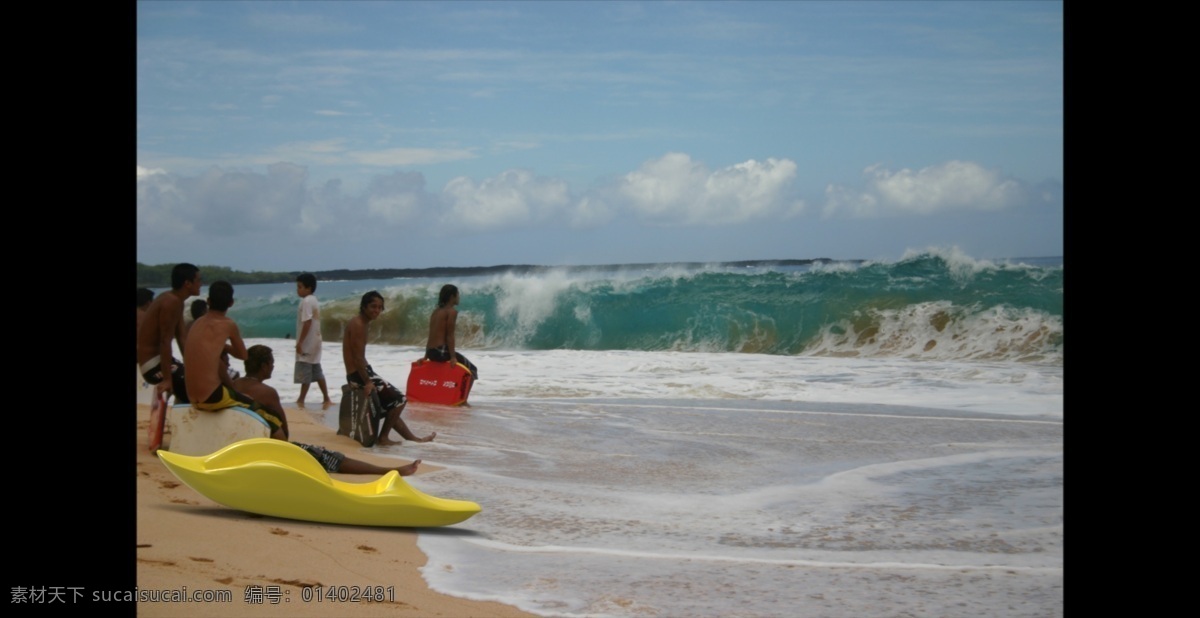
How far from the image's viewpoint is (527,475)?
19.6ft

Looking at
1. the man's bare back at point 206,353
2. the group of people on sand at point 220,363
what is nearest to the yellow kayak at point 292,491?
the group of people on sand at point 220,363

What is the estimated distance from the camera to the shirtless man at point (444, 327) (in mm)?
8266

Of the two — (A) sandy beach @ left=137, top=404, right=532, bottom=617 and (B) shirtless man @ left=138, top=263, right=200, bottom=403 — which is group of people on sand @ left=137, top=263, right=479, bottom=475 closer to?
(B) shirtless man @ left=138, top=263, right=200, bottom=403

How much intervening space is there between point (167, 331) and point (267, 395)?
613 mm

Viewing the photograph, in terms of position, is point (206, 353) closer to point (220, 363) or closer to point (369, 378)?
point (220, 363)

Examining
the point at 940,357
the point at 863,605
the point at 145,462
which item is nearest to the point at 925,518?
the point at 863,605

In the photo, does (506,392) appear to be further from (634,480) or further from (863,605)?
(863,605)

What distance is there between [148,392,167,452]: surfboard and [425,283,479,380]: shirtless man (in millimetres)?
2559

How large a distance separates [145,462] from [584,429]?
326 centimetres

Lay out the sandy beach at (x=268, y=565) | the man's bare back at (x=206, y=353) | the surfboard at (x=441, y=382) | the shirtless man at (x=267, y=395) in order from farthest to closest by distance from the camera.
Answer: the surfboard at (x=441, y=382) → the man's bare back at (x=206, y=353) → the shirtless man at (x=267, y=395) → the sandy beach at (x=268, y=565)

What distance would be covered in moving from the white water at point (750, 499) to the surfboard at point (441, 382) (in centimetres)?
28

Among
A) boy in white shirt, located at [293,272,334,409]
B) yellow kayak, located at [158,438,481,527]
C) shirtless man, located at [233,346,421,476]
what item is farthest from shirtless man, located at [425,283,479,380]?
yellow kayak, located at [158,438,481,527]

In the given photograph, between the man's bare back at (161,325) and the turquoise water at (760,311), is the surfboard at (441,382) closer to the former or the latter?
the man's bare back at (161,325)
